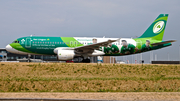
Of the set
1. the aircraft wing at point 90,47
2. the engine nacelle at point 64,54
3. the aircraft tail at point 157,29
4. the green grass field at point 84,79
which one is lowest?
the green grass field at point 84,79

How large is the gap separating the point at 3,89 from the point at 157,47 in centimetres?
2454

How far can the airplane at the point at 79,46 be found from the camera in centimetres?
3192

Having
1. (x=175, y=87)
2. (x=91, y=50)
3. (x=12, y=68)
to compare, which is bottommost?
(x=175, y=87)

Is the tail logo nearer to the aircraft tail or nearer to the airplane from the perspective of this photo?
the aircraft tail

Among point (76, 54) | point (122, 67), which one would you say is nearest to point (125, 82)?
point (122, 67)

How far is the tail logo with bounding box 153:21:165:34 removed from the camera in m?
37.3

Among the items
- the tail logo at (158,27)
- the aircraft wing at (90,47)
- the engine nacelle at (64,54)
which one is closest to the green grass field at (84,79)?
the engine nacelle at (64,54)

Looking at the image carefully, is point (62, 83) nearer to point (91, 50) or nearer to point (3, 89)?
point (3, 89)

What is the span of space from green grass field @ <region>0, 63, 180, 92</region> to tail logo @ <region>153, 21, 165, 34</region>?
997 centimetres

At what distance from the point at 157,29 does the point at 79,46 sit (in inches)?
498

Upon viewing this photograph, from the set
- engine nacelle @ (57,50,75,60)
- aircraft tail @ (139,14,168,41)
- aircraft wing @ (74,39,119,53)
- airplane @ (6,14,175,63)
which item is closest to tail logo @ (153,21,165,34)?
aircraft tail @ (139,14,168,41)

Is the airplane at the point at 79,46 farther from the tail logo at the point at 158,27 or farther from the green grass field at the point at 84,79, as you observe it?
the green grass field at the point at 84,79

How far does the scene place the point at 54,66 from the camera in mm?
25875

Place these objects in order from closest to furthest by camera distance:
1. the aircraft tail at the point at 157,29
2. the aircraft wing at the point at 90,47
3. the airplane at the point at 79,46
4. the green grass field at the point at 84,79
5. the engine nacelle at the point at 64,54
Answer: the green grass field at the point at 84,79 < the engine nacelle at the point at 64,54 < the aircraft wing at the point at 90,47 < the airplane at the point at 79,46 < the aircraft tail at the point at 157,29
